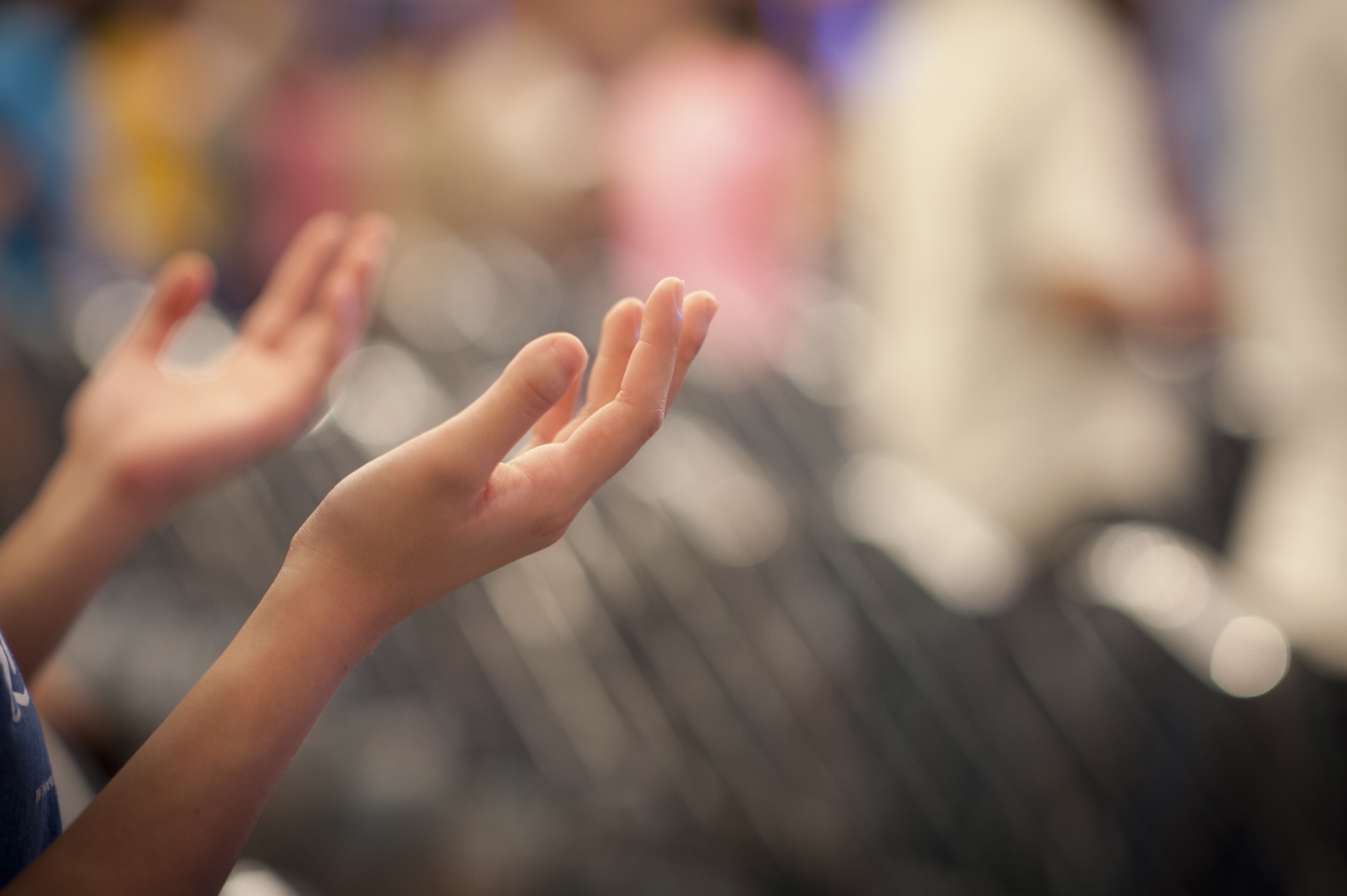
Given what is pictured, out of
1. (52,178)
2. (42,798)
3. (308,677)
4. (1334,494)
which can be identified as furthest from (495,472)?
(52,178)

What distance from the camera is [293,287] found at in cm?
69

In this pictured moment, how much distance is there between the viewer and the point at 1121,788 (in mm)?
1146

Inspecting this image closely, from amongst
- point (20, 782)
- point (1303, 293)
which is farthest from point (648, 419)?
point (1303, 293)

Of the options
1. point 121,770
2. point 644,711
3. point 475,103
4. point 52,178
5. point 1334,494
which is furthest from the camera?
point 475,103

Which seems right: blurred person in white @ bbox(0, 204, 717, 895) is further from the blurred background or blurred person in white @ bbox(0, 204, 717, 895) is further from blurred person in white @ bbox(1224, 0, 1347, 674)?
blurred person in white @ bbox(1224, 0, 1347, 674)

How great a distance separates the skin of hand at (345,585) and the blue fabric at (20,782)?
0.09ft

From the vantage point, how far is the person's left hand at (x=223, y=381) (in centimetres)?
60

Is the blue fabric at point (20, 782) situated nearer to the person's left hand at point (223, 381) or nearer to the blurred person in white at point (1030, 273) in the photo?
the person's left hand at point (223, 381)

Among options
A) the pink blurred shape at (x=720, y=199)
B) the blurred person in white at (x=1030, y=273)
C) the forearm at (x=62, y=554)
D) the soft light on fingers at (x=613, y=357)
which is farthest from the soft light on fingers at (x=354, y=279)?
the pink blurred shape at (x=720, y=199)

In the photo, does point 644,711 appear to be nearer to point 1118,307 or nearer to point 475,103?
point 1118,307

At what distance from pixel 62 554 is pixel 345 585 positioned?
11.2 inches

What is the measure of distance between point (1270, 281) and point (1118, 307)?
0.23 m

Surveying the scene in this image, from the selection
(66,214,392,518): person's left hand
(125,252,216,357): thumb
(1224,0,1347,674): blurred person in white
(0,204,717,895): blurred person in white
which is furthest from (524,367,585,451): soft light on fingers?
(1224,0,1347,674): blurred person in white

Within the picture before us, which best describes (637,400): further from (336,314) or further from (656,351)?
(336,314)
